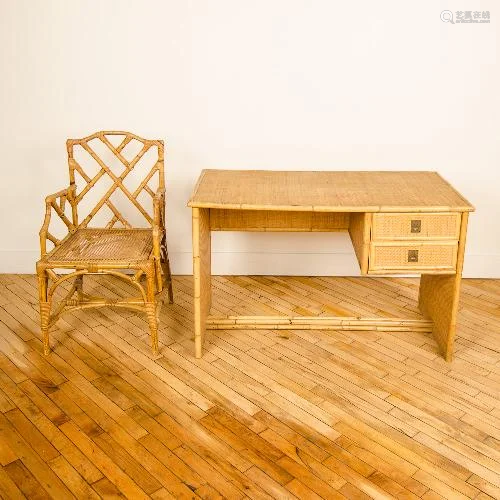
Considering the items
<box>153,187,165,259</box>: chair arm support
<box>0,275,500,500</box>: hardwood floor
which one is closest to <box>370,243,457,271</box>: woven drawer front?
<box>0,275,500,500</box>: hardwood floor

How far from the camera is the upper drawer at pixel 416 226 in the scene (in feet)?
8.34

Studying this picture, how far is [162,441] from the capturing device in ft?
7.29

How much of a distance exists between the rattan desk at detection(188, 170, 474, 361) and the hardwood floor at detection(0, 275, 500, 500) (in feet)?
0.28

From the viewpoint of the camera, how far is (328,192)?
273 cm

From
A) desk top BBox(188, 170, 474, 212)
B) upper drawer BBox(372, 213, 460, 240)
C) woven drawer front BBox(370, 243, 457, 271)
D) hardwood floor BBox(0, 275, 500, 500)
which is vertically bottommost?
hardwood floor BBox(0, 275, 500, 500)

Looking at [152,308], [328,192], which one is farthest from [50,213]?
[328,192]

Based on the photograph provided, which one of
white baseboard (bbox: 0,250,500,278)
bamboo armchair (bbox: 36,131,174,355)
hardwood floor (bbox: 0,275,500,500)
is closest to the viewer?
hardwood floor (bbox: 0,275,500,500)

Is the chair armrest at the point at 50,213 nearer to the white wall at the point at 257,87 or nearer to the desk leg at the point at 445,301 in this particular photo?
the white wall at the point at 257,87

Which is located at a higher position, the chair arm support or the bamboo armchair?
the chair arm support

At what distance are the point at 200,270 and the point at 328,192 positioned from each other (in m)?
0.64

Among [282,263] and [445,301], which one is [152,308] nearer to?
[282,263]

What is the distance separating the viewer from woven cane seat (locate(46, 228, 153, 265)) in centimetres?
268

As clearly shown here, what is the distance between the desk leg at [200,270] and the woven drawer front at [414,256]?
0.70 metres

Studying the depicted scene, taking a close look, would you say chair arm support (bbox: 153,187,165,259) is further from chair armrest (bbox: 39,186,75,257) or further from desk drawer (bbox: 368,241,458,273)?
desk drawer (bbox: 368,241,458,273)
